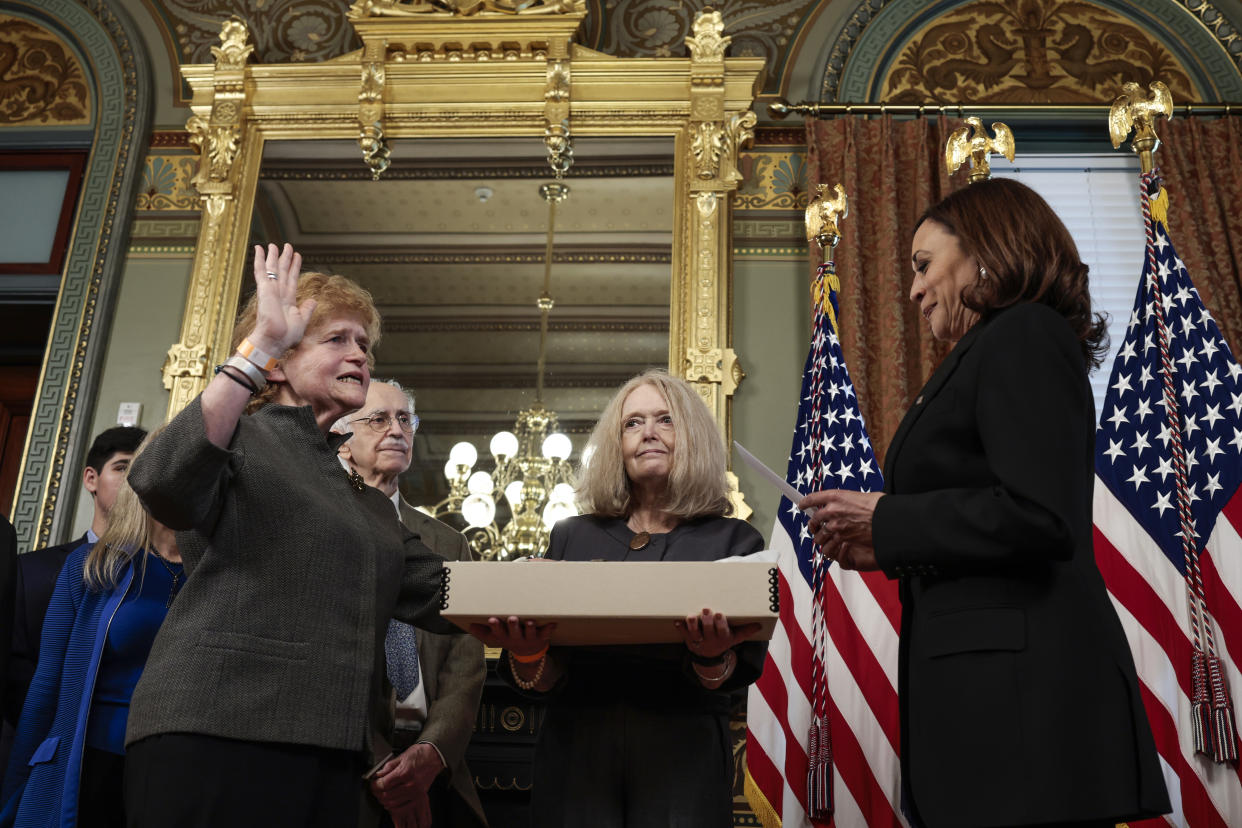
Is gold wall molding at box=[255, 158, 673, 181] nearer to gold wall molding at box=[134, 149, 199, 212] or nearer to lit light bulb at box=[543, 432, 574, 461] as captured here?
gold wall molding at box=[134, 149, 199, 212]

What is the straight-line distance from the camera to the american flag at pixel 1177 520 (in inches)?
115

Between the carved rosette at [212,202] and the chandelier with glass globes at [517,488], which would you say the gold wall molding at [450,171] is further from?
the chandelier with glass globes at [517,488]

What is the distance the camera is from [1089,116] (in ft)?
15.5

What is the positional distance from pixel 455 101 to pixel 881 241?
1822 millimetres

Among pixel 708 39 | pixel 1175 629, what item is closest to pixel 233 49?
pixel 708 39

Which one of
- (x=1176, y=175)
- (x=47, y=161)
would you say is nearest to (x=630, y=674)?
(x=1176, y=175)

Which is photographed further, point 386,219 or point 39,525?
point 386,219

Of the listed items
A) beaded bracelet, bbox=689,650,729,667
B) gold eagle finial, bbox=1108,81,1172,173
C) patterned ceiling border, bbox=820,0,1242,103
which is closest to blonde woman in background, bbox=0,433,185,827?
beaded bracelet, bbox=689,650,729,667

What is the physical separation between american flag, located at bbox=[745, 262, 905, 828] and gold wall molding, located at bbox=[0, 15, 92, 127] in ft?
12.0

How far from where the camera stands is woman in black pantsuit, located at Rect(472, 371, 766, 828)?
82.2 inches

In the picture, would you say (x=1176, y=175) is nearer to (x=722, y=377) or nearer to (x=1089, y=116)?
(x=1089, y=116)

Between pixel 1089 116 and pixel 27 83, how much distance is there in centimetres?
463

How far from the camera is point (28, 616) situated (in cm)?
304

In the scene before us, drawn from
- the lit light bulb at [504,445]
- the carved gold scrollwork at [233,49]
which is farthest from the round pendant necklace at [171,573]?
the carved gold scrollwork at [233,49]
